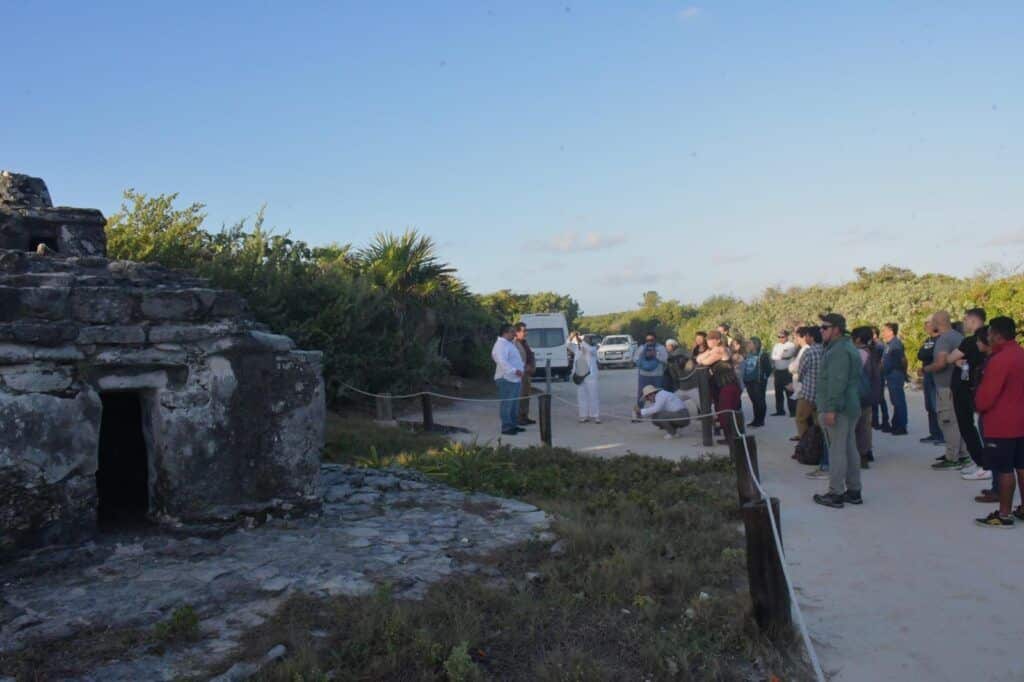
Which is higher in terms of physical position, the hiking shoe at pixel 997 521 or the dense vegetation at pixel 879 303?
the dense vegetation at pixel 879 303

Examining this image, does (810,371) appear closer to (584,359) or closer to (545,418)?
(545,418)

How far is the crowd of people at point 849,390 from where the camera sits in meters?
6.52

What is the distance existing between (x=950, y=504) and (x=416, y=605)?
5.27 meters

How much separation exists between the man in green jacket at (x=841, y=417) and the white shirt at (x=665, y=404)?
440 cm

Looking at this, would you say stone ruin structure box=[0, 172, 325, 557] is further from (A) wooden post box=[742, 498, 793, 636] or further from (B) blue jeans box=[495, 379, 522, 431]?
(B) blue jeans box=[495, 379, 522, 431]

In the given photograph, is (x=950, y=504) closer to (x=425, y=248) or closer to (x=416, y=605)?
(x=416, y=605)

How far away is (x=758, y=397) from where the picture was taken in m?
12.6

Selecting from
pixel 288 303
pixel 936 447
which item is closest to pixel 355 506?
pixel 936 447

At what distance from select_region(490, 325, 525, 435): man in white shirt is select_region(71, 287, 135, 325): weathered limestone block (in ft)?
23.1

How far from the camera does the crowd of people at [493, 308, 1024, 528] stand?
6.52m

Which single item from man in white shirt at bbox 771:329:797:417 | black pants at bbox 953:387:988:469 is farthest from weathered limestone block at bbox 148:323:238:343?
man in white shirt at bbox 771:329:797:417

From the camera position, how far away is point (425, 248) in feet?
65.0

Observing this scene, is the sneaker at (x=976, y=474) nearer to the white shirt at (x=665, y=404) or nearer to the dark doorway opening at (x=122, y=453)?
the white shirt at (x=665, y=404)

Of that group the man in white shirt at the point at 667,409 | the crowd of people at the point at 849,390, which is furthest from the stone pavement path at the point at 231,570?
the man in white shirt at the point at 667,409
